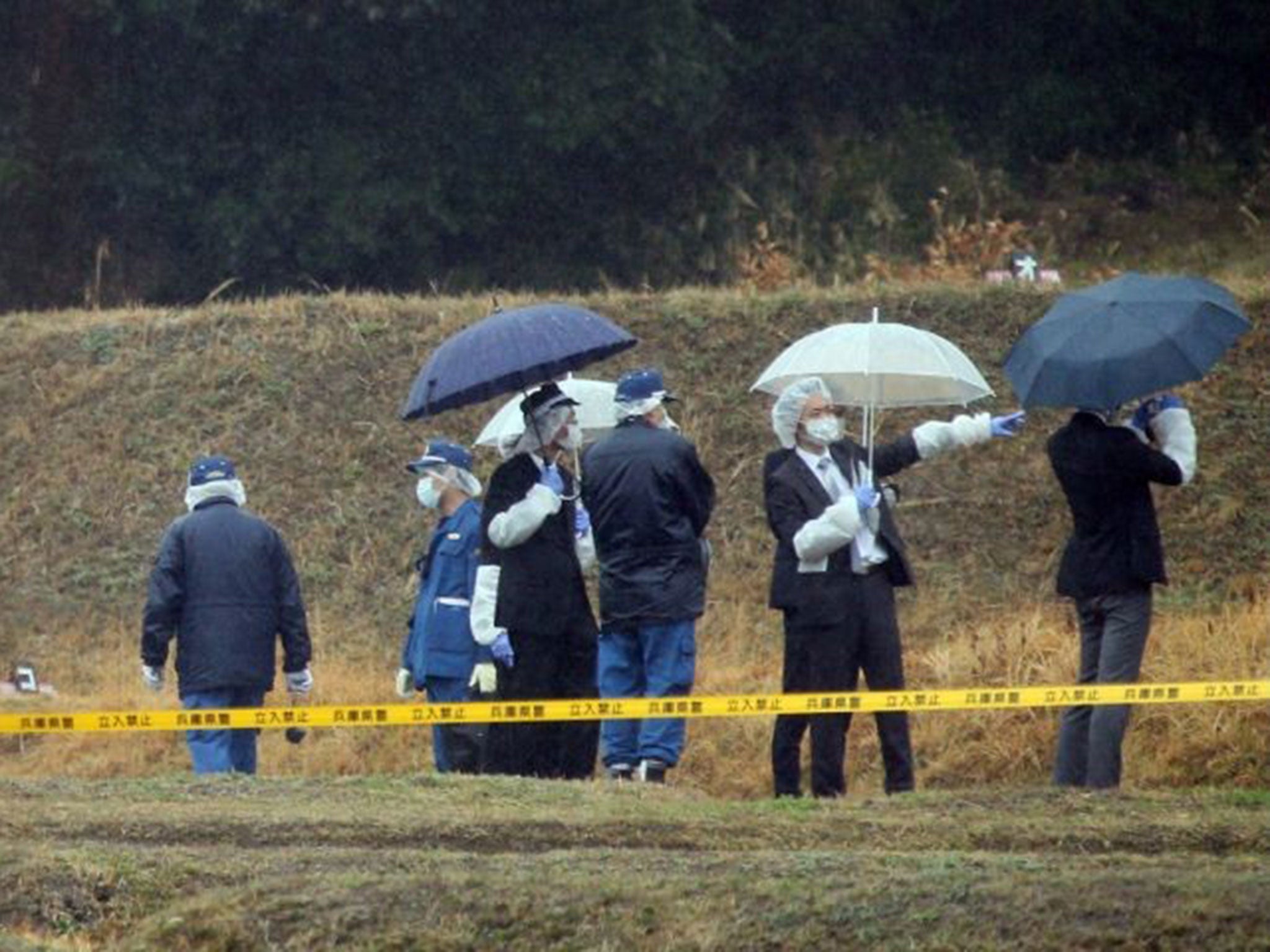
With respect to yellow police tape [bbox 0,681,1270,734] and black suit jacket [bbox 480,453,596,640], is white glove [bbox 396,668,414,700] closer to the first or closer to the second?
yellow police tape [bbox 0,681,1270,734]

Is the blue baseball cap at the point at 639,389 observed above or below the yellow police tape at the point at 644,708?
above

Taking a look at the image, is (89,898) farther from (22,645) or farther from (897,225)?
(897,225)

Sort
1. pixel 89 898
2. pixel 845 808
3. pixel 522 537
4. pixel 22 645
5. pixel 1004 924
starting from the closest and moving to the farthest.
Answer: pixel 1004 924, pixel 89 898, pixel 845 808, pixel 522 537, pixel 22 645

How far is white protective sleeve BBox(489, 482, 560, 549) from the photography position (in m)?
12.1

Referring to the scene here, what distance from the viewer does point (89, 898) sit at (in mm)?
9680

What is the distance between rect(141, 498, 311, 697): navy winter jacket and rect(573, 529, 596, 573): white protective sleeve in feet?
4.66

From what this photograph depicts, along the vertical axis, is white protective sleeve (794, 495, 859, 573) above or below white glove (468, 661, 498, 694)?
above

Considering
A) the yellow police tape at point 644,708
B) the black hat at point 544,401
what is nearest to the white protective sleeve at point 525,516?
the black hat at point 544,401

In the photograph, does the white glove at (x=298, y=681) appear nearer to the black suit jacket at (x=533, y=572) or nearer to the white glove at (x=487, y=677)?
the white glove at (x=487, y=677)

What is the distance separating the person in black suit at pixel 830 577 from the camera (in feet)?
39.8

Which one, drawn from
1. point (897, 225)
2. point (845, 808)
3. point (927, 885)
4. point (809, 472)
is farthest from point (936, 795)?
point (897, 225)

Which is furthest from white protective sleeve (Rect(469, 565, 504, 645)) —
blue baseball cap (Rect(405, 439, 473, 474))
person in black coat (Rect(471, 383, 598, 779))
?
blue baseball cap (Rect(405, 439, 473, 474))

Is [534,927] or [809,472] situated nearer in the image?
[534,927]

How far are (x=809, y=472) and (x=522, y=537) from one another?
3.89ft
